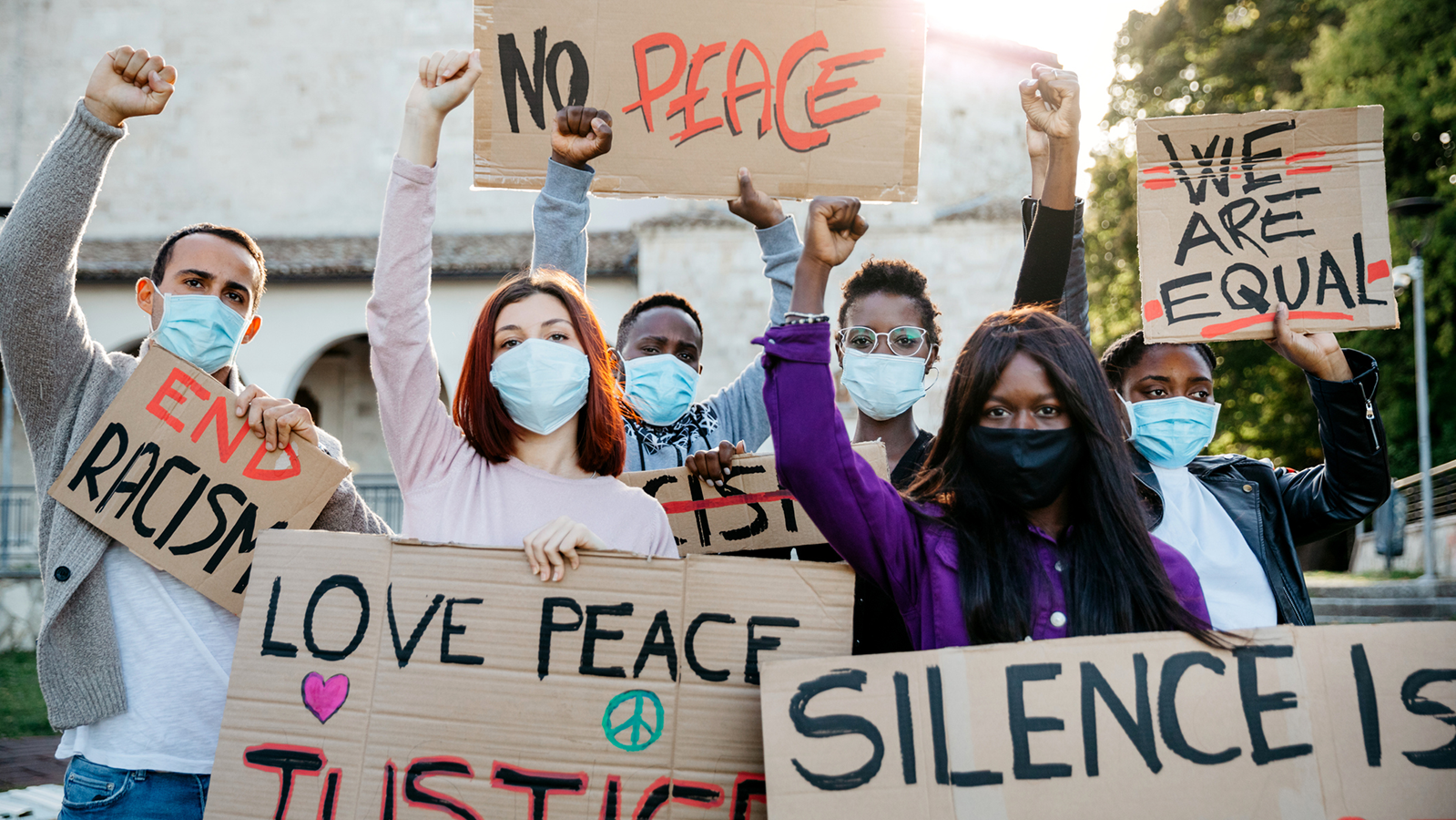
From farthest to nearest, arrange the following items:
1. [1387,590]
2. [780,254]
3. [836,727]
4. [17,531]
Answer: [17,531] < [1387,590] < [780,254] < [836,727]

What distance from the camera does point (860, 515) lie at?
201cm

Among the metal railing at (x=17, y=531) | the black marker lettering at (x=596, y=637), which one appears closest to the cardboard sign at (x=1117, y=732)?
the black marker lettering at (x=596, y=637)

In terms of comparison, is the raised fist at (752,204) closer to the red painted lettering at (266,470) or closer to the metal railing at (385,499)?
the red painted lettering at (266,470)

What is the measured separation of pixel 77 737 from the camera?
2.29m

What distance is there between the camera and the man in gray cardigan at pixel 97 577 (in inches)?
88.0

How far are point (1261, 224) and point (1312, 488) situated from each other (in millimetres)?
753

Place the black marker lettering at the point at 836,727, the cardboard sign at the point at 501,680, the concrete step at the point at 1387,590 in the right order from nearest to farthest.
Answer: the black marker lettering at the point at 836,727 → the cardboard sign at the point at 501,680 → the concrete step at the point at 1387,590

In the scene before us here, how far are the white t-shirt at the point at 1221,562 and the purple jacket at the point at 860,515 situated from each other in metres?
0.50

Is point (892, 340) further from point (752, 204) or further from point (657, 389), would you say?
point (657, 389)

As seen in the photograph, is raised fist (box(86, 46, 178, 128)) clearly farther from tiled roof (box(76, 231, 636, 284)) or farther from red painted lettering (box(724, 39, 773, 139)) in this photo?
tiled roof (box(76, 231, 636, 284))

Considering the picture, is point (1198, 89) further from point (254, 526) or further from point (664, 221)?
point (254, 526)

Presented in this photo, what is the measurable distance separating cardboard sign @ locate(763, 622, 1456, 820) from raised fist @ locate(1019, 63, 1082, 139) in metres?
1.45

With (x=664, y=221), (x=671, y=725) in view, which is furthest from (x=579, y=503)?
(x=664, y=221)

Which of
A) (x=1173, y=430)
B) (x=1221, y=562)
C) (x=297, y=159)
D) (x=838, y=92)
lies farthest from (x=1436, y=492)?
(x=297, y=159)
